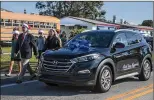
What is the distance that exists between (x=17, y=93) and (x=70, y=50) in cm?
168

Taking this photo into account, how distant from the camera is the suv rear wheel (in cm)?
816

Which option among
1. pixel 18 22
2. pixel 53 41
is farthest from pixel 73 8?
pixel 53 41

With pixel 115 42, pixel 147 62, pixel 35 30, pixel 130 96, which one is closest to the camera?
pixel 130 96

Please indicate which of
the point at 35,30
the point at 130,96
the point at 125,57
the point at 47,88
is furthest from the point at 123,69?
the point at 35,30

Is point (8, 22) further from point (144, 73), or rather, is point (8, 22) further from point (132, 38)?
point (144, 73)

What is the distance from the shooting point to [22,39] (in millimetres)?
→ 10008

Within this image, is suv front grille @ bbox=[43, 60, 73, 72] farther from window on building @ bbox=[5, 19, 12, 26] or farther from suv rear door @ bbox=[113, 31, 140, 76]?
window on building @ bbox=[5, 19, 12, 26]

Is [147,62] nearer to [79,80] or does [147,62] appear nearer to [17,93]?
[79,80]

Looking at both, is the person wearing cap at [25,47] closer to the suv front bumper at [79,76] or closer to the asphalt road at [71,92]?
the asphalt road at [71,92]

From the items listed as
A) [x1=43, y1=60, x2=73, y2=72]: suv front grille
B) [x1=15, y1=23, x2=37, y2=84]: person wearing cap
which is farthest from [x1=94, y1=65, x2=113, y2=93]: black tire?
[x1=15, y1=23, x2=37, y2=84]: person wearing cap

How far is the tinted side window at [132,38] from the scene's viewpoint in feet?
32.6

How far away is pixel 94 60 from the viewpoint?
807 centimetres

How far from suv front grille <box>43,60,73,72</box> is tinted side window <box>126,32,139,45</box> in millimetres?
2590

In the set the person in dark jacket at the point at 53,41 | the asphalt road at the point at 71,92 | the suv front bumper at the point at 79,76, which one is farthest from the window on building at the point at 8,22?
the suv front bumper at the point at 79,76
